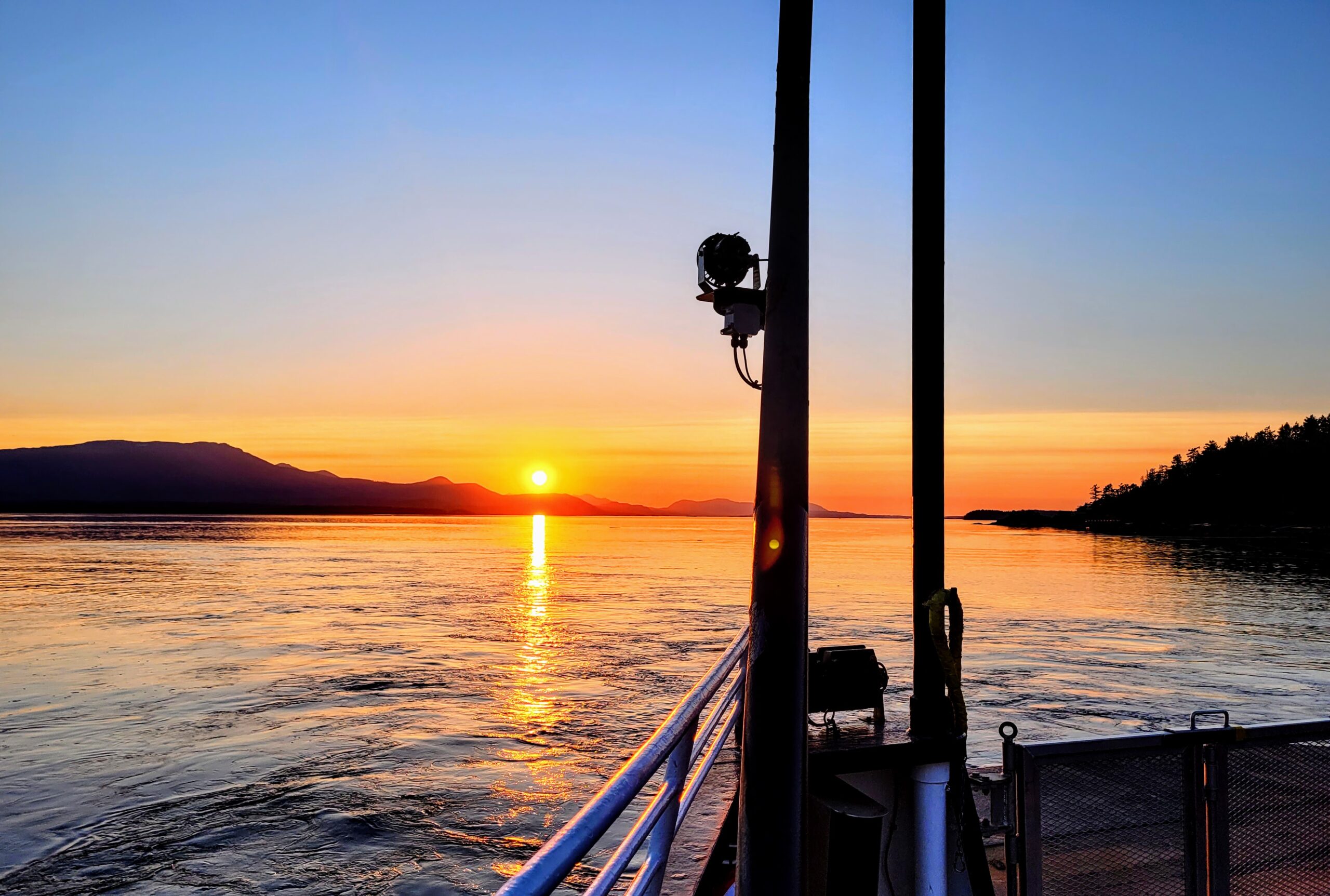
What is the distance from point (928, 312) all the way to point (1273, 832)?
3.13 m

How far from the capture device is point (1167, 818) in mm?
4551

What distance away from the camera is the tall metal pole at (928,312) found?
18.2ft

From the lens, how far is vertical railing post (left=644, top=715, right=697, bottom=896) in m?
2.99

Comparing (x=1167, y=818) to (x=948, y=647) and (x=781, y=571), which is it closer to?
Answer: (x=948, y=647)

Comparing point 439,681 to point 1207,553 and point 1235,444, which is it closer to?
point 1207,553

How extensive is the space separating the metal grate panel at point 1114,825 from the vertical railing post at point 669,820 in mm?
2121

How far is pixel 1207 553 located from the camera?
8906 centimetres

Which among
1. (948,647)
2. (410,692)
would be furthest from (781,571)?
(410,692)

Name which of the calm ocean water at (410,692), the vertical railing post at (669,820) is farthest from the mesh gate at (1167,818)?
the calm ocean water at (410,692)

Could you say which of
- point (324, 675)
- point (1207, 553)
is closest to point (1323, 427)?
point (1207, 553)

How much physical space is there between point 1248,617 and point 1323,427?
18568 cm

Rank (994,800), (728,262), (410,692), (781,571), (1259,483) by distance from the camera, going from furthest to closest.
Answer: (1259,483), (410,692), (994,800), (728,262), (781,571)

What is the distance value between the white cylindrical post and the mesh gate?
67cm

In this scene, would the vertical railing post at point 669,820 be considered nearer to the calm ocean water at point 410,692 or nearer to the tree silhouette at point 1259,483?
the calm ocean water at point 410,692
